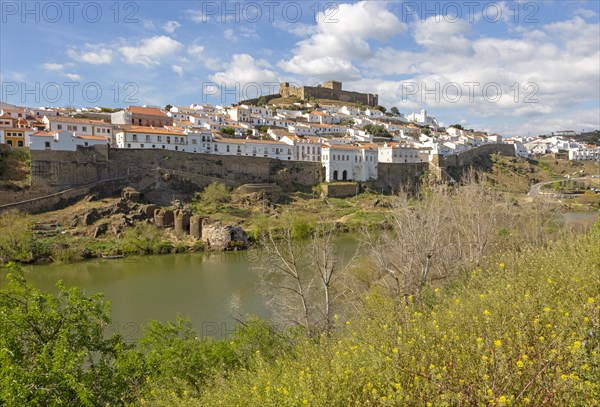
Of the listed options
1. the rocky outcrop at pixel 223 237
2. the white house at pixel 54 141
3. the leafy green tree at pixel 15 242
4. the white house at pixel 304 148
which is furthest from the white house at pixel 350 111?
the leafy green tree at pixel 15 242

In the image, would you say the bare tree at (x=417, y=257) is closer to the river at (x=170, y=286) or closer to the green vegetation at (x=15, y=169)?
the river at (x=170, y=286)

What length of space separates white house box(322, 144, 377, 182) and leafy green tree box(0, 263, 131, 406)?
48.1 m

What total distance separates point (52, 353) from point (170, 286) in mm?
16431

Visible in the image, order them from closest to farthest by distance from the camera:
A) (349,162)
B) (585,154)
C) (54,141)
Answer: (54,141) → (349,162) → (585,154)

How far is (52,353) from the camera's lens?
8.12 meters

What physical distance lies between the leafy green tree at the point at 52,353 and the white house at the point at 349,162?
48134 mm

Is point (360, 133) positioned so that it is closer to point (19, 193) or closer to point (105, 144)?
point (105, 144)

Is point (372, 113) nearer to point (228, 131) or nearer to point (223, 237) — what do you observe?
point (228, 131)

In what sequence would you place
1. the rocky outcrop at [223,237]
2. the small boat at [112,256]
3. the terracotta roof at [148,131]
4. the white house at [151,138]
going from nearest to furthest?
1. the small boat at [112,256]
2. the rocky outcrop at [223,237]
3. the white house at [151,138]
4. the terracotta roof at [148,131]

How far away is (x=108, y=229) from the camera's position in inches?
1358

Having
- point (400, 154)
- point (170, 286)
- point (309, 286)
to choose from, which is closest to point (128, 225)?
point (170, 286)

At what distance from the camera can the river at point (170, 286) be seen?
1875 centimetres

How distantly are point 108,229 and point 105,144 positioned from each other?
455 inches

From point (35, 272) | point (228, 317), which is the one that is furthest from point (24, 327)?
point (35, 272)
